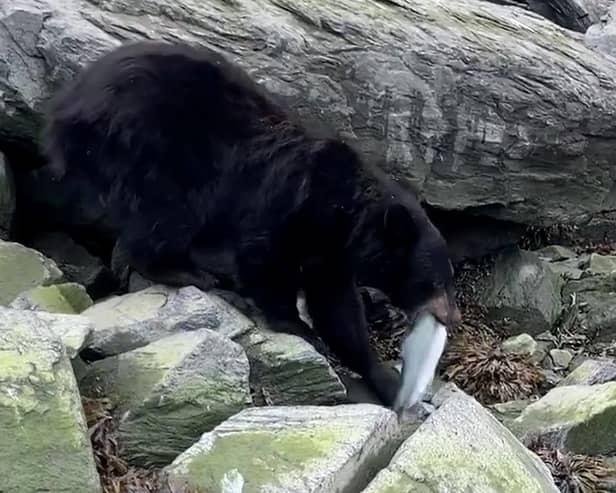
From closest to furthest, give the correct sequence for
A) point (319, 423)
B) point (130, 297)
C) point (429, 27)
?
point (319, 423) → point (130, 297) → point (429, 27)

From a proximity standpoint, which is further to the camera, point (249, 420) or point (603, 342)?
point (603, 342)

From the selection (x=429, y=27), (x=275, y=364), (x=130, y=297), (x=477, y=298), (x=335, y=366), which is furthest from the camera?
(x=477, y=298)

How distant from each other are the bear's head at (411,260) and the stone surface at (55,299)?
1.38 m

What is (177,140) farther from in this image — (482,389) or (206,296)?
(482,389)

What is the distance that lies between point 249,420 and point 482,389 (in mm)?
2395

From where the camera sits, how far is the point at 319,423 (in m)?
3.97

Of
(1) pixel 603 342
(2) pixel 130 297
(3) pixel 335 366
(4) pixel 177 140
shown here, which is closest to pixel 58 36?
(4) pixel 177 140

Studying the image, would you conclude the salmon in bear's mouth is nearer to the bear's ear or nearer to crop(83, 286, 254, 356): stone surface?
the bear's ear

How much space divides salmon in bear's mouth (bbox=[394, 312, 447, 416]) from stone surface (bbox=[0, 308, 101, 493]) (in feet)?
6.56

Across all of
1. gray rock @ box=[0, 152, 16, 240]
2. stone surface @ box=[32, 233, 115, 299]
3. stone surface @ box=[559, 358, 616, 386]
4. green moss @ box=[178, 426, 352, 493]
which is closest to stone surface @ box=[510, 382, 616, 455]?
stone surface @ box=[559, 358, 616, 386]

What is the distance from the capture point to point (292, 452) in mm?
3766

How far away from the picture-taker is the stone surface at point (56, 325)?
397 centimetres

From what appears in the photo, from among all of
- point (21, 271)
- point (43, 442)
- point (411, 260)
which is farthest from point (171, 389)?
point (411, 260)

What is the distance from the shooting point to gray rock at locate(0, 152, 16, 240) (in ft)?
20.8
